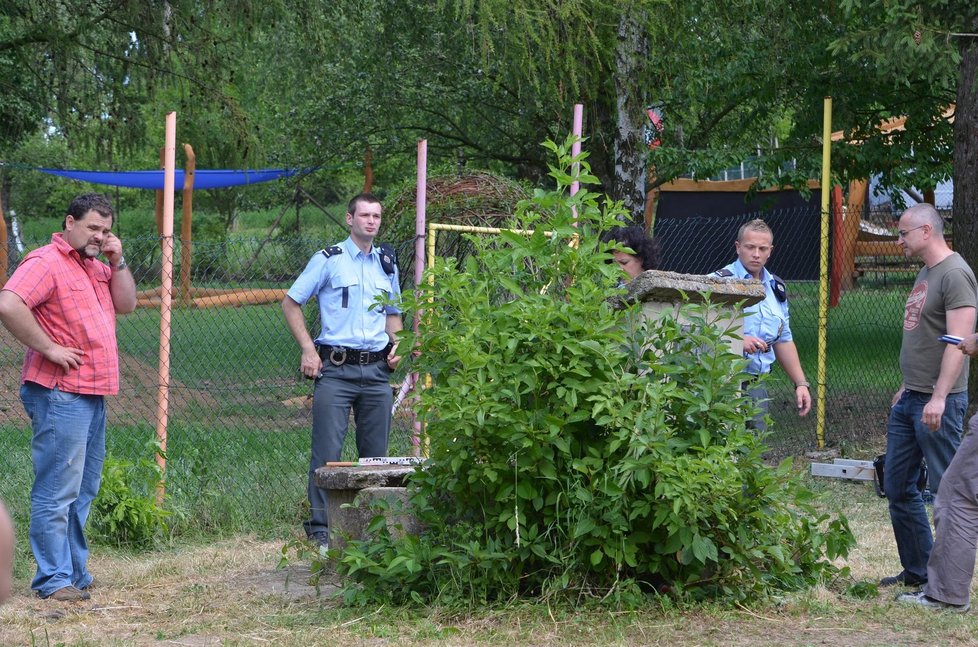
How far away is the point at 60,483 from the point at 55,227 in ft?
96.2

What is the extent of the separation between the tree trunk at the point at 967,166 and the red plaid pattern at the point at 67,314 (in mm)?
6575

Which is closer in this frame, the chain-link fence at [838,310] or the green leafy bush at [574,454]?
the green leafy bush at [574,454]

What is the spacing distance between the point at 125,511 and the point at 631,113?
18.7 feet

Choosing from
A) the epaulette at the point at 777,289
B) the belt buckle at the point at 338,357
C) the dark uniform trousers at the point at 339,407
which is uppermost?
the epaulette at the point at 777,289

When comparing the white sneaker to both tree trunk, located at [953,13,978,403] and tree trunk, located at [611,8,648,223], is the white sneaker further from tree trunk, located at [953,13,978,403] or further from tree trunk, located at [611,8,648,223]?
tree trunk, located at [611,8,648,223]

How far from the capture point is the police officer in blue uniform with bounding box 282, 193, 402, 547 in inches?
236

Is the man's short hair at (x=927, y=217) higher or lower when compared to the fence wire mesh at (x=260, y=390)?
higher

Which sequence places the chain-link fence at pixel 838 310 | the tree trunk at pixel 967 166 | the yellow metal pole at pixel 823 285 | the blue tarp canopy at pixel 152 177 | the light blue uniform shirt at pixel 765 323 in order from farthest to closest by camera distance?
the blue tarp canopy at pixel 152 177 < the chain-link fence at pixel 838 310 < the tree trunk at pixel 967 166 < the yellow metal pole at pixel 823 285 < the light blue uniform shirt at pixel 765 323

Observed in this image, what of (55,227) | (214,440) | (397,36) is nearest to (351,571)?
(214,440)

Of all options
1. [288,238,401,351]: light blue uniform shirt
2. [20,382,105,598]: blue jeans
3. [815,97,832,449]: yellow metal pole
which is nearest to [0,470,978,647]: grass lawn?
[20,382,105,598]: blue jeans

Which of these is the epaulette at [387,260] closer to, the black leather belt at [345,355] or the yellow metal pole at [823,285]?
the black leather belt at [345,355]

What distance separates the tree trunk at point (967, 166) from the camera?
28.1ft

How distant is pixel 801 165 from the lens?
1203cm

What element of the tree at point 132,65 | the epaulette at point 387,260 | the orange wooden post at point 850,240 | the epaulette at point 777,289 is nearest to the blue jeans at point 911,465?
the epaulette at point 777,289
